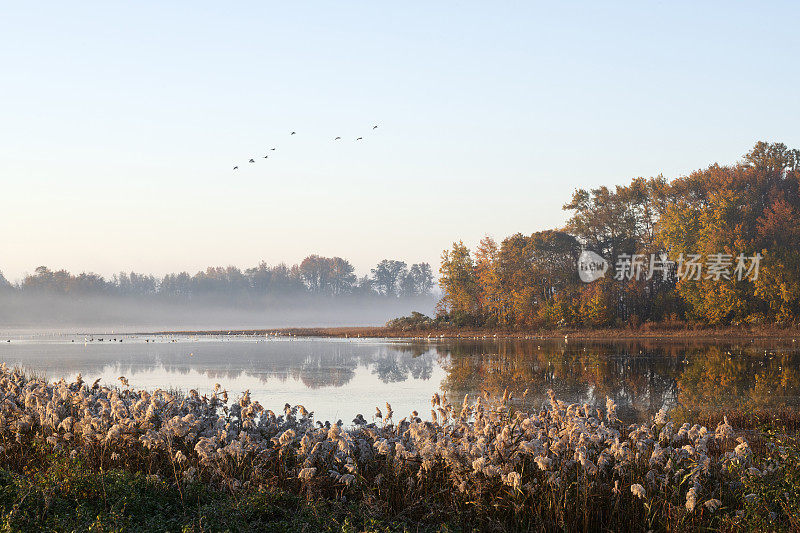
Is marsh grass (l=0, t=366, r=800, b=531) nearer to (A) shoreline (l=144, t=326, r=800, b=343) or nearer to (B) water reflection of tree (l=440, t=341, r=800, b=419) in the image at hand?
(B) water reflection of tree (l=440, t=341, r=800, b=419)

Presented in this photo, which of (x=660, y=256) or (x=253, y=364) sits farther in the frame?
(x=660, y=256)

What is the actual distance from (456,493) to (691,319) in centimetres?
5624

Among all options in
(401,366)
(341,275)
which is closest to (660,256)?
(401,366)

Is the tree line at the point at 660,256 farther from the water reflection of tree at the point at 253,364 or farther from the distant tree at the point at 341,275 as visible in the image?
the distant tree at the point at 341,275

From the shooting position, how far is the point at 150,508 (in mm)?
8414

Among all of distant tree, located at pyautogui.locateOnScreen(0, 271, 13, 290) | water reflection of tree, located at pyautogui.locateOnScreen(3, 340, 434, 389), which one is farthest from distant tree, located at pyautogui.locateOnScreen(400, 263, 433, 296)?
water reflection of tree, located at pyautogui.locateOnScreen(3, 340, 434, 389)

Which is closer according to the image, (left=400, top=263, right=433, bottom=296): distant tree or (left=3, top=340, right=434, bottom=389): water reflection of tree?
(left=3, top=340, right=434, bottom=389): water reflection of tree

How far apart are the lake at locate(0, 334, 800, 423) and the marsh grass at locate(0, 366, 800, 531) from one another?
7.09 meters

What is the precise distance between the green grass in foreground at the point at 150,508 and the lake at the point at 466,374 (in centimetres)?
793

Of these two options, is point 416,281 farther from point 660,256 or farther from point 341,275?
point 660,256

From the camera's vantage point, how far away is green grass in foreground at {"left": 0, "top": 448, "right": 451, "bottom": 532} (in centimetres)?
771

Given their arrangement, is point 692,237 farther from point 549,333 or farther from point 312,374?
point 312,374

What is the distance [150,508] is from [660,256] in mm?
62398
